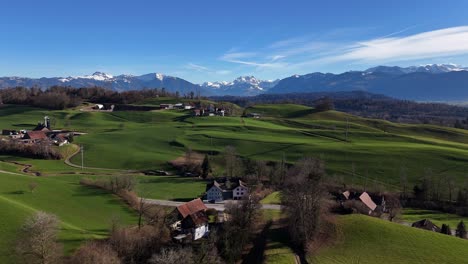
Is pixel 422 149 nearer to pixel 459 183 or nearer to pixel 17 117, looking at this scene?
pixel 459 183

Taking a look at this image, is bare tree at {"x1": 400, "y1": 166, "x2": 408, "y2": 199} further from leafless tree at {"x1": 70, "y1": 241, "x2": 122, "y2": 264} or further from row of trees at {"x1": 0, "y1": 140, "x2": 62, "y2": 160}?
row of trees at {"x1": 0, "y1": 140, "x2": 62, "y2": 160}

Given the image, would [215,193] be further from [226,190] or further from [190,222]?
[190,222]

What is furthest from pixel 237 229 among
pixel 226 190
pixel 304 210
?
pixel 226 190

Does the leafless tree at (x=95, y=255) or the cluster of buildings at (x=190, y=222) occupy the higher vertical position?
the leafless tree at (x=95, y=255)

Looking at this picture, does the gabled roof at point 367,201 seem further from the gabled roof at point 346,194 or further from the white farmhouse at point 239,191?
the white farmhouse at point 239,191

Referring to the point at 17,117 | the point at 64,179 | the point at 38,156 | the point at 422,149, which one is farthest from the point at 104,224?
the point at 17,117

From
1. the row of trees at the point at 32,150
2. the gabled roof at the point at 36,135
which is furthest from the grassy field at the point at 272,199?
the gabled roof at the point at 36,135
